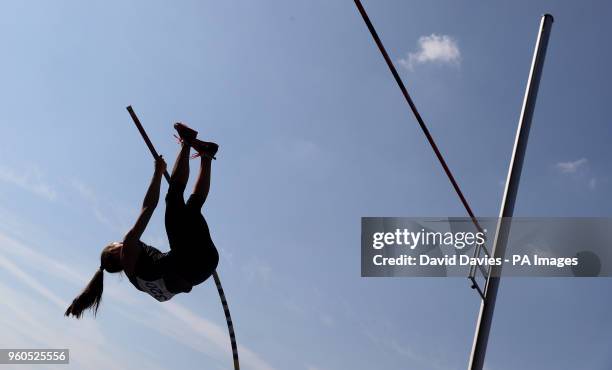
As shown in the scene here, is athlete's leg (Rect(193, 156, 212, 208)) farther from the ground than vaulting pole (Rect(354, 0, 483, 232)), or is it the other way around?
vaulting pole (Rect(354, 0, 483, 232))

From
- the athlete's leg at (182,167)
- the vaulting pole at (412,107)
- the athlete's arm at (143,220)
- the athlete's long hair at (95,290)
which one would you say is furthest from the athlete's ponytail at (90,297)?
the vaulting pole at (412,107)

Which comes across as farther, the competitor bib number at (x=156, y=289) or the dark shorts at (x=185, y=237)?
the competitor bib number at (x=156, y=289)

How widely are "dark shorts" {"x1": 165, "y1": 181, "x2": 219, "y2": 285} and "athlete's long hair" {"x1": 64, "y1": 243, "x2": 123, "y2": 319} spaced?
0.72m

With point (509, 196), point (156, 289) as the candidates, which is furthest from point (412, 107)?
point (156, 289)

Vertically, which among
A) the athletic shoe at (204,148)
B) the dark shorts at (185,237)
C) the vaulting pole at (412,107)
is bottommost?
the dark shorts at (185,237)

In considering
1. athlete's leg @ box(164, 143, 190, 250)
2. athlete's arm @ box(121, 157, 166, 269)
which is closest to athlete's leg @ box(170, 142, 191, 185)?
athlete's leg @ box(164, 143, 190, 250)

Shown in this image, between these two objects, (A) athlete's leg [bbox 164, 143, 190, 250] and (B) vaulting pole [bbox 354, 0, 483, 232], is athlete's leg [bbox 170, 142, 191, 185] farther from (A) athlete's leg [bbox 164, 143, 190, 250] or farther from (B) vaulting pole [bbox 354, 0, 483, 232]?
(B) vaulting pole [bbox 354, 0, 483, 232]

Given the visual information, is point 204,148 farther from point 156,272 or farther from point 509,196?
point 509,196

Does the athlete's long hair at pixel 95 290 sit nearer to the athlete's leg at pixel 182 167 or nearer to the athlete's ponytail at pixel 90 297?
the athlete's ponytail at pixel 90 297

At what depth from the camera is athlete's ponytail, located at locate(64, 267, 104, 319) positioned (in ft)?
22.7

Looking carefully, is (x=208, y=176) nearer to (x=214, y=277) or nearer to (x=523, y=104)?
(x=214, y=277)

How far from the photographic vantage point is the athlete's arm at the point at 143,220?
6.57 metres

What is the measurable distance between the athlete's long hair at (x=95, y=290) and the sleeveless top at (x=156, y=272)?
0.28 metres

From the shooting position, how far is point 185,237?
272 inches
